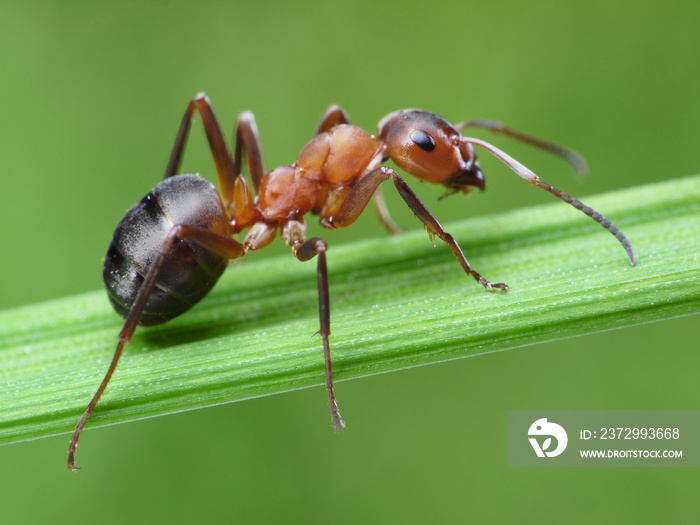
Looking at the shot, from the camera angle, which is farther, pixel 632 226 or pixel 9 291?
pixel 9 291

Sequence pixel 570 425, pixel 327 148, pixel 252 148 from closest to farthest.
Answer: pixel 570 425 < pixel 327 148 < pixel 252 148

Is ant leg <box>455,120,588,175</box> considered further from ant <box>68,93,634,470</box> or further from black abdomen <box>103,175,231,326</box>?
black abdomen <box>103,175,231,326</box>

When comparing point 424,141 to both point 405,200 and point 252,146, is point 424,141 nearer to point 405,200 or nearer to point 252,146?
point 405,200

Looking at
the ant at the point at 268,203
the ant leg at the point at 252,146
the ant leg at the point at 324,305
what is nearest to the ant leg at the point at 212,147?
the ant at the point at 268,203

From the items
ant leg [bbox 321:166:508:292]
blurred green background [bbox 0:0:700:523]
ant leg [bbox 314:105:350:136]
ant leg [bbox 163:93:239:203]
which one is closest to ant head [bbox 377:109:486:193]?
ant leg [bbox 321:166:508:292]

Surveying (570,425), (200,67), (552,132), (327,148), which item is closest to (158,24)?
(200,67)

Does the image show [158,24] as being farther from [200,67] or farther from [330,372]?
[330,372]
